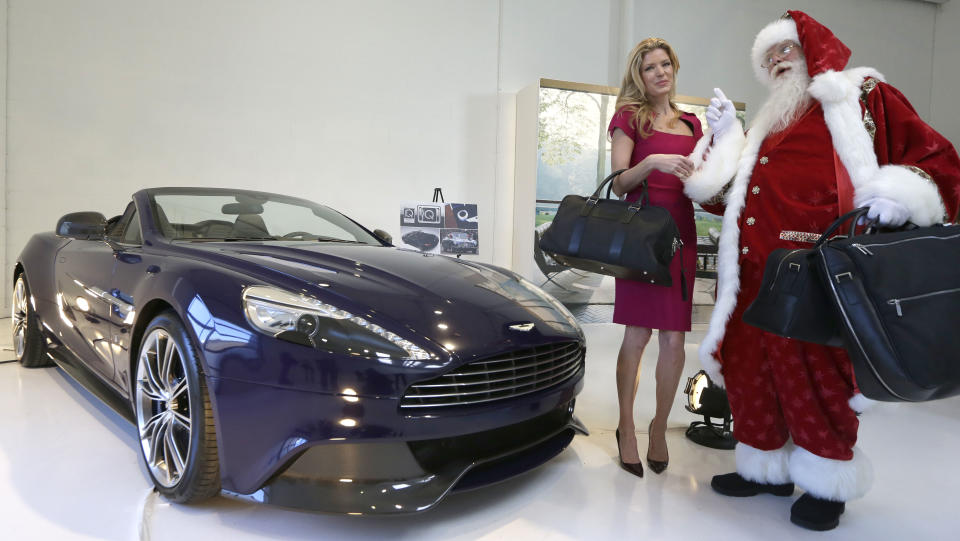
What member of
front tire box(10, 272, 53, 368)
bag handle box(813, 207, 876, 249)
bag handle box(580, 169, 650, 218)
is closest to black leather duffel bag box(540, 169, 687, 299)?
bag handle box(580, 169, 650, 218)

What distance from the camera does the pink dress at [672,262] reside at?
175cm

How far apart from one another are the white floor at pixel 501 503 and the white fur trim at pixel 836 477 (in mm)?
100

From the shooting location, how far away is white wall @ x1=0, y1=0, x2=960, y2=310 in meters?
4.32

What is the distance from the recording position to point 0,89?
13.6ft

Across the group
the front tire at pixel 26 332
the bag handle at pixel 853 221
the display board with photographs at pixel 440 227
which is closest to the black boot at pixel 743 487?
the bag handle at pixel 853 221

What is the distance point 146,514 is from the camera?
4.40ft

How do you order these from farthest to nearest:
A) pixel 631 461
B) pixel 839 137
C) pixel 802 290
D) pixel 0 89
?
pixel 0 89 → pixel 631 461 → pixel 839 137 → pixel 802 290

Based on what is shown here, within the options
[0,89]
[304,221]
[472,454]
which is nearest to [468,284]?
[472,454]

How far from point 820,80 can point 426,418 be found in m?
1.36

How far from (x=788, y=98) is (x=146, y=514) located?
205cm

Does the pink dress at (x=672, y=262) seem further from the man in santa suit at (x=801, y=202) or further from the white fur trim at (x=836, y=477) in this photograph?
the white fur trim at (x=836, y=477)

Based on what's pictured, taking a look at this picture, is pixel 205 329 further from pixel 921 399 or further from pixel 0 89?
pixel 0 89

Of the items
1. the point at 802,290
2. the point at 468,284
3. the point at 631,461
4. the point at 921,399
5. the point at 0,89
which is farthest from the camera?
the point at 0,89

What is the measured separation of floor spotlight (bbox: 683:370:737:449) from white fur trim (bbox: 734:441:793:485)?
1.54 feet
